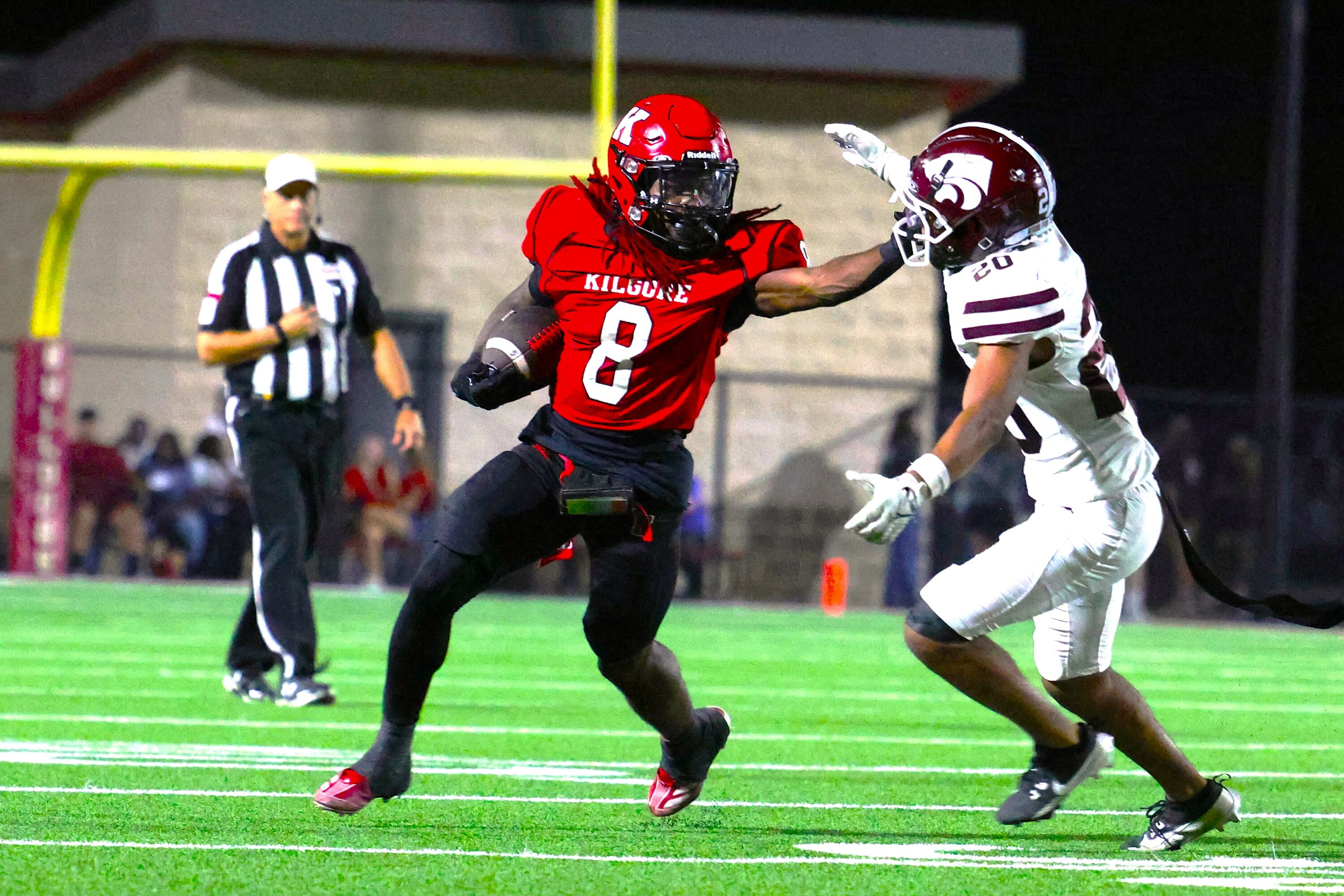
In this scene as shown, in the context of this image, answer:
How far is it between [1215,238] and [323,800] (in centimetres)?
Result: 2915

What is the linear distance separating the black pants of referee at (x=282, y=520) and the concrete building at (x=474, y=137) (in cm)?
907

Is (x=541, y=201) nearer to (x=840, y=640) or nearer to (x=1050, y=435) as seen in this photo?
(x=1050, y=435)

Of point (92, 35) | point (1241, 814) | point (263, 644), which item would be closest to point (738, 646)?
point (263, 644)

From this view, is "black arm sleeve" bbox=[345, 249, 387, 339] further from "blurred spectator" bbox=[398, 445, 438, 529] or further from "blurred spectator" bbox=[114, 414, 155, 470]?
"blurred spectator" bbox=[114, 414, 155, 470]

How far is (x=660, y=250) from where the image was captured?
4660 mm

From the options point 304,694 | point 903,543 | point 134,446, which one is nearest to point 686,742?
point 304,694

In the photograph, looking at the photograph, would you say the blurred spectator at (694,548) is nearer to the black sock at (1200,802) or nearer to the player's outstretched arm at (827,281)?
the player's outstretched arm at (827,281)

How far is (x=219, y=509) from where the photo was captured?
15.5 meters

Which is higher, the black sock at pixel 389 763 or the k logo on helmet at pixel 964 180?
the k logo on helmet at pixel 964 180

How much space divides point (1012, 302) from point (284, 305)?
12.3ft

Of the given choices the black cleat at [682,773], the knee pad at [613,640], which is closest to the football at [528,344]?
the knee pad at [613,640]

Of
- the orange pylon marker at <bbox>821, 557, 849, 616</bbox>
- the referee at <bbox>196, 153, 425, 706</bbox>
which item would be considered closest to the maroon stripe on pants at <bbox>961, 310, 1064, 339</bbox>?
the referee at <bbox>196, 153, 425, 706</bbox>

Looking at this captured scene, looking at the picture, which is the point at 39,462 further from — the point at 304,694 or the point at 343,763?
the point at 343,763

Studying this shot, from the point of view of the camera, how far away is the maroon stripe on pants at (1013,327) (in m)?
4.23
